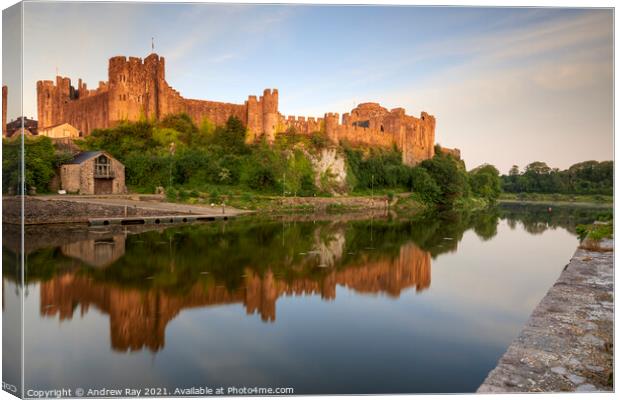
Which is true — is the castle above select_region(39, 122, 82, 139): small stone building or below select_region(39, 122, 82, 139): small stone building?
above

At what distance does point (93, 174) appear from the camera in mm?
14805

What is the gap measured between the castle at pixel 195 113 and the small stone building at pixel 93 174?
66.6 inches

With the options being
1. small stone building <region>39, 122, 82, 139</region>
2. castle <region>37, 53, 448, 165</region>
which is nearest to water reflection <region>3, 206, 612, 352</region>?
castle <region>37, 53, 448, 165</region>

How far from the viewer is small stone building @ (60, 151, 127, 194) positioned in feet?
46.1

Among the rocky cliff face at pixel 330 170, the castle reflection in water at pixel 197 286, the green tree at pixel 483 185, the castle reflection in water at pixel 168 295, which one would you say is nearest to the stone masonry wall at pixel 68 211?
the castle reflection in water at pixel 197 286

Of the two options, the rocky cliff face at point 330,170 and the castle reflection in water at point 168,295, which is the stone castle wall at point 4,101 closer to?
the castle reflection in water at point 168,295

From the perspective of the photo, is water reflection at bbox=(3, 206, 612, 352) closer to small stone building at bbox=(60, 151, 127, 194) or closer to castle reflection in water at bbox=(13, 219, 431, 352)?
castle reflection in water at bbox=(13, 219, 431, 352)

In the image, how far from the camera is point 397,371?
10.7 ft

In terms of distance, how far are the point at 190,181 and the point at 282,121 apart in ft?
21.8

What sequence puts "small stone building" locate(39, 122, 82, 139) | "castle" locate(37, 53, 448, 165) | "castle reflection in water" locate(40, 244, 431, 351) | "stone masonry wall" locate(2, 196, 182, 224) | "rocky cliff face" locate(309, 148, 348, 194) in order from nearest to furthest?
"castle reflection in water" locate(40, 244, 431, 351) → "stone masonry wall" locate(2, 196, 182, 224) → "small stone building" locate(39, 122, 82, 139) → "castle" locate(37, 53, 448, 165) → "rocky cliff face" locate(309, 148, 348, 194)

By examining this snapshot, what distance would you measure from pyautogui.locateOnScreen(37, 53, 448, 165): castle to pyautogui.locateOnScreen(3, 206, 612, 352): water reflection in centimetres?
537

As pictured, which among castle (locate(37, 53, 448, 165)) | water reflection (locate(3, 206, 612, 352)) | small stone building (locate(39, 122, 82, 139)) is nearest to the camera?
water reflection (locate(3, 206, 612, 352))

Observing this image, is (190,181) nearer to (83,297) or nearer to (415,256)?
(415,256)

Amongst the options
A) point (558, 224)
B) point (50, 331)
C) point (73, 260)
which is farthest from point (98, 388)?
point (558, 224)
